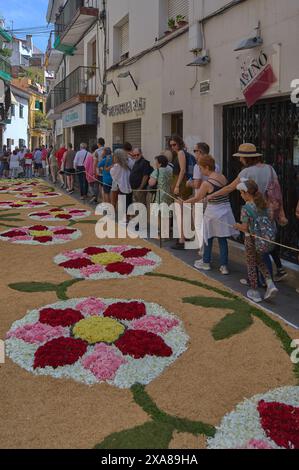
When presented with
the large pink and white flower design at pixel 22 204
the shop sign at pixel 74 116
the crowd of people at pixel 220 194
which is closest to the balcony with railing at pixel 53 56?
the shop sign at pixel 74 116

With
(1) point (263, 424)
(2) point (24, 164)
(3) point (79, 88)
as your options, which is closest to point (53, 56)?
(2) point (24, 164)

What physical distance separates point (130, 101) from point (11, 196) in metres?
5.92

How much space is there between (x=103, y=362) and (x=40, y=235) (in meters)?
6.27

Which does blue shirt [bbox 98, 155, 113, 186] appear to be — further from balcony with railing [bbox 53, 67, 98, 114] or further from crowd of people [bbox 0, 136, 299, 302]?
balcony with railing [bbox 53, 67, 98, 114]

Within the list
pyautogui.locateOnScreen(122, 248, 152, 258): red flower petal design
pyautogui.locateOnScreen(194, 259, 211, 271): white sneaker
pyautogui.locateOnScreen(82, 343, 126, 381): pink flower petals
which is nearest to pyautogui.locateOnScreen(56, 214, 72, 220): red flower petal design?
pyautogui.locateOnScreen(122, 248, 152, 258): red flower petal design

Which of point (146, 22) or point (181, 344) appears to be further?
point (146, 22)

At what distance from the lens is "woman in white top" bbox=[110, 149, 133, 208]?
38.6 ft

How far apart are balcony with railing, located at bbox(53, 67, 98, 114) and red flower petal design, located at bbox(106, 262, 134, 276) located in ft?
47.1

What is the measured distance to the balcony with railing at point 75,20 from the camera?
1969cm

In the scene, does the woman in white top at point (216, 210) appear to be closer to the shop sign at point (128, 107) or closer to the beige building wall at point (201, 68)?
the beige building wall at point (201, 68)

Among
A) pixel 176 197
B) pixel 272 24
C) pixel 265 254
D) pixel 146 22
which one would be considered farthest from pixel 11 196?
pixel 265 254

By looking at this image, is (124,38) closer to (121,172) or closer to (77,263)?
(121,172)

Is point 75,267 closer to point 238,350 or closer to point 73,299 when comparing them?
point 73,299
